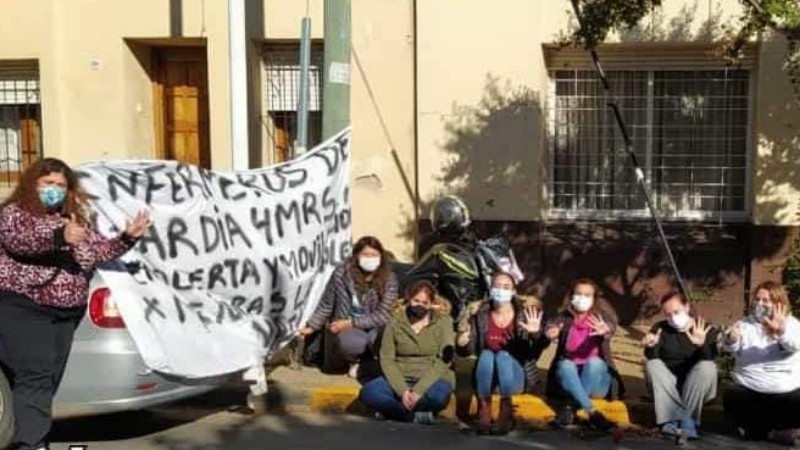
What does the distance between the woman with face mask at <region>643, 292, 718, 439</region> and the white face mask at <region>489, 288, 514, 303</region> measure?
983 mm

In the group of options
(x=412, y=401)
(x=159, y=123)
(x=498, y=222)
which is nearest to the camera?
(x=412, y=401)

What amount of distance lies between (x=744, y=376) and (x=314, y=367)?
→ 3.43m

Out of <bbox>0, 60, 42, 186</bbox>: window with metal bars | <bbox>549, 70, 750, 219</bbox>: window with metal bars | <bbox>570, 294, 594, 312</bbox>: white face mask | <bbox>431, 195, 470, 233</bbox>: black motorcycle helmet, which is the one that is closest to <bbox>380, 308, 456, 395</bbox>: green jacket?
<bbox>570, 294, 594, 312</bbox>: white face mask

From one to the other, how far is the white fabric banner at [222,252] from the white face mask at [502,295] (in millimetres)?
1493

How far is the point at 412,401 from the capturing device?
24.3 feet

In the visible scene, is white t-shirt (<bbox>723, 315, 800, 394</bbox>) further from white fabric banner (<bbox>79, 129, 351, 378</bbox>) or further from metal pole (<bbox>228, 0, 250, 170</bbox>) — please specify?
metal pole (<bbox>228, 0, 250, 170</bbox>)

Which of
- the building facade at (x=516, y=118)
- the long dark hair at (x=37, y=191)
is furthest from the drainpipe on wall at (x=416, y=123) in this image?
the long dark hair at (x=37, y=191)

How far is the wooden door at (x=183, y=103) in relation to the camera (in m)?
12.3

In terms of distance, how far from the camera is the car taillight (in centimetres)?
638

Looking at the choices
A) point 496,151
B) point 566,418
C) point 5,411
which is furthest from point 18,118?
point 566,418

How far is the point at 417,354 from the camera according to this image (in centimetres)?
760

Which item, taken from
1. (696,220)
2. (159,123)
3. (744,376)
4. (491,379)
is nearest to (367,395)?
(491,379)

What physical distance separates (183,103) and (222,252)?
540cm

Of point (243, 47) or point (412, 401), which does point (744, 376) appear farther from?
point (243, 47)
